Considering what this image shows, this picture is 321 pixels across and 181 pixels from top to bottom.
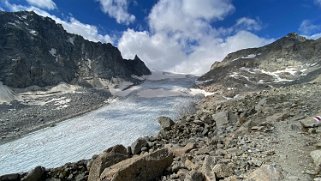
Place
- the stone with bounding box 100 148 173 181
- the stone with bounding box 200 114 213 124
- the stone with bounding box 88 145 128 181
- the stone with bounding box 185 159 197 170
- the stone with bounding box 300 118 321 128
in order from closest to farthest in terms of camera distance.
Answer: the stone with bounding box 100 148 173 181 → the stone with bounding box 185 159 197 170 → the stone with bounding box 88 145 128 181 → the stone with bounding box 300 118 321 128 → the stone with bounding box 200 114 213 124

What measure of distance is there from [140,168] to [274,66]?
56391 mm

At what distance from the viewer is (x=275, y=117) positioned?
12320 mm

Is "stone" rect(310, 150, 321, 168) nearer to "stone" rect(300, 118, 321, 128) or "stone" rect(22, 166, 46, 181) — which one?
"stone" rect(300, 118, 321, 128)

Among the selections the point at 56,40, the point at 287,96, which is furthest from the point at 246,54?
the point at 287,96

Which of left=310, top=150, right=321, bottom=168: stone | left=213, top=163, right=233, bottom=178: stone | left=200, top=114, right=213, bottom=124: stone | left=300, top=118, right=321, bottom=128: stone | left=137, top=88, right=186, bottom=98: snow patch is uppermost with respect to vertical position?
left=300, top=118, right=321, bottom=128: stone

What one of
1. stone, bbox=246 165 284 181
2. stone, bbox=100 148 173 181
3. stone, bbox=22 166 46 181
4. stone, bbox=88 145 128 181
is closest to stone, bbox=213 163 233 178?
stone, bbox=246 165 284 181

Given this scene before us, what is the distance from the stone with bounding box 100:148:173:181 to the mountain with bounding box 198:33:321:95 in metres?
37.5

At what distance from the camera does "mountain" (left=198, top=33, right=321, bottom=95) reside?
165 ft

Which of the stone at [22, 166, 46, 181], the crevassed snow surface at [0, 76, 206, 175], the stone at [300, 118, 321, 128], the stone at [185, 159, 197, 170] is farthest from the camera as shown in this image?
the crevassed snow surface at [0, 76, 206, 175]

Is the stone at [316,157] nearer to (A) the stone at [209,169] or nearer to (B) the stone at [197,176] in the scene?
(A) the stone at [209,169]

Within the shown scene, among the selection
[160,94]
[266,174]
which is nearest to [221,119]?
[266,174]

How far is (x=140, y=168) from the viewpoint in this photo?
8.33 meters

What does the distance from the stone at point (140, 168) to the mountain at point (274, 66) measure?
3755 cm

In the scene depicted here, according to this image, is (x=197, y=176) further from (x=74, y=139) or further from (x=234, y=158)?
(x=74, y=139)
